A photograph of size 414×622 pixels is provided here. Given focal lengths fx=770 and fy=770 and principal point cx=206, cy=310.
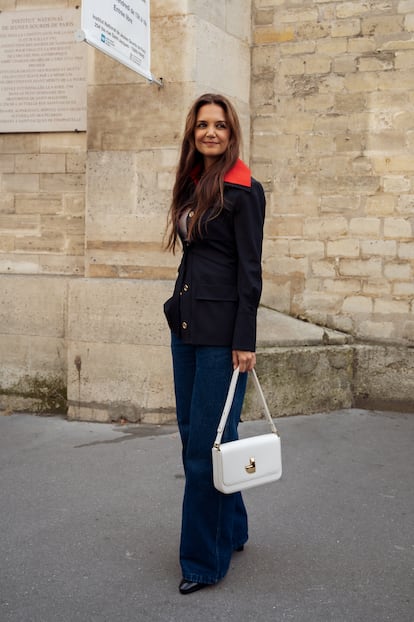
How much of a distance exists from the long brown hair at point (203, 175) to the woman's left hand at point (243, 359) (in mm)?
468

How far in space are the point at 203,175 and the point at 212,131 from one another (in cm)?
17

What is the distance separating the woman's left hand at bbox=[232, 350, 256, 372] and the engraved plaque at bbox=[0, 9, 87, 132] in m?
3.32

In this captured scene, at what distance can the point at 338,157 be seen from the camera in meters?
5.73

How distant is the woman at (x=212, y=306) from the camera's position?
284 cm

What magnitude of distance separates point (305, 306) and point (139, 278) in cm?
136

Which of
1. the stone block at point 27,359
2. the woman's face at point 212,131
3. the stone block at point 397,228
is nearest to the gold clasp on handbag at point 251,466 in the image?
the woman's face at point 212,131

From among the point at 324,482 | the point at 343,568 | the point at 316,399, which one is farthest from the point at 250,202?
the point at 316,399

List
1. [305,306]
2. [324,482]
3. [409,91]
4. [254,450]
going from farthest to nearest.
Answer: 1. [305,306]
2. [409,91]
3. [324,482]
4. [254,450]

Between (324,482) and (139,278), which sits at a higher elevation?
(139,278)

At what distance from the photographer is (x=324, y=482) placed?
4.20 meters

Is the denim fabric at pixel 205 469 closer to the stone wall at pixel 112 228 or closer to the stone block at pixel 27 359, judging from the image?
the stone wall at pixel 112 228

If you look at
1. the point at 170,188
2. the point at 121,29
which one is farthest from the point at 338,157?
the point at 121,29

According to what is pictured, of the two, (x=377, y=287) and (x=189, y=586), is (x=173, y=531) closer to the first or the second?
(x=189, y=586)

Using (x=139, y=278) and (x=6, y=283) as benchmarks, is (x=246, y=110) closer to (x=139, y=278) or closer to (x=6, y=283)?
(x=139, y=278)
